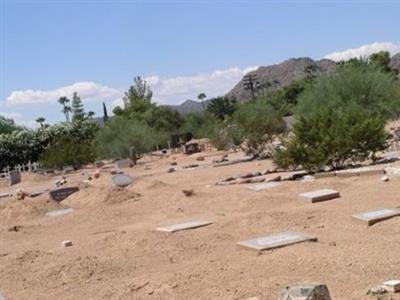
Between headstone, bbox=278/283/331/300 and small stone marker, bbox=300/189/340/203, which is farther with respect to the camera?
small stone marker, bbox=300/189/340/203

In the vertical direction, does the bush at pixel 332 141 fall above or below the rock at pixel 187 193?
above

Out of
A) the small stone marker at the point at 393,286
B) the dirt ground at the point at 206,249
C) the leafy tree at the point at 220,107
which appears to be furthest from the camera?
the leafy tree at the point at 220,107

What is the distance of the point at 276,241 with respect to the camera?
9.29m

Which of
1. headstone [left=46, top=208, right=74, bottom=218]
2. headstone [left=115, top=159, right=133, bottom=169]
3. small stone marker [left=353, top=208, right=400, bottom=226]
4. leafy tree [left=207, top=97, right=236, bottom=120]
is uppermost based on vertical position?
leafy tree [left=207, top=97, right=236, bottom=120]

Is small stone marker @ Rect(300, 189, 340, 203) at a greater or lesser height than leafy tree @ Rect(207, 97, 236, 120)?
lesser

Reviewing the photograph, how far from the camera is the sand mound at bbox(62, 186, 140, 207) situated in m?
19.0

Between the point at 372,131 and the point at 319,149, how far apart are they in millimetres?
1658

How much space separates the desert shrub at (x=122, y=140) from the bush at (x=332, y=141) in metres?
28.1

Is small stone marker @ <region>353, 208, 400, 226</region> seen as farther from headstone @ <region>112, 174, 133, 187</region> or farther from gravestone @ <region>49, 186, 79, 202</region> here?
headstone @ <region>112, 174, 133, 187</region>

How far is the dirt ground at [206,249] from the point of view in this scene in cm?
759

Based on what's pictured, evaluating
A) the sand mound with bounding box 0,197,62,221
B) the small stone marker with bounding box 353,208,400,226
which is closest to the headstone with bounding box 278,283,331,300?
the small stone marker with bounding box 353,208,400,226

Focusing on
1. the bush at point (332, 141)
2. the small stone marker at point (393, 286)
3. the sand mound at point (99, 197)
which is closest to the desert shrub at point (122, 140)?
the sand mound at point (99, 197)

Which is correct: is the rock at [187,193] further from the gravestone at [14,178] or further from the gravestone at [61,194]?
the gravestone at [14,178]

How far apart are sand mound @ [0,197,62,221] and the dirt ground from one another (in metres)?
0.51
